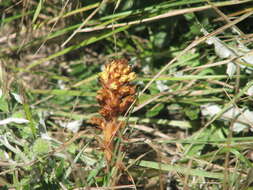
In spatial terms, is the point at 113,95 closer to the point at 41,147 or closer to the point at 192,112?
the point at 41,147

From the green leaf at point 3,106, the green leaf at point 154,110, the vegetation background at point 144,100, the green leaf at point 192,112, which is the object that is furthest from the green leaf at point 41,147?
the green leaf at point 192,112

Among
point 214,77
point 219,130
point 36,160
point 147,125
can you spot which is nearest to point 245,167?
point 219,130

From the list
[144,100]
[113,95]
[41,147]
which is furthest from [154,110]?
[41,147]

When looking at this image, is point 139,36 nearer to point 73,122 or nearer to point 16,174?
point 73,122

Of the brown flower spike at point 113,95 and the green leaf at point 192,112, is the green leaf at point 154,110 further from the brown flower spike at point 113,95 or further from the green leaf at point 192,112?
the brown flower spike at point 113,95

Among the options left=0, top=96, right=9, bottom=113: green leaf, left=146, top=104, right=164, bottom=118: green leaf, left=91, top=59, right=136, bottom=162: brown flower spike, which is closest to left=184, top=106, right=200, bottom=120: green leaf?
left=146, top=104, right=164, bottom=118: green leaf

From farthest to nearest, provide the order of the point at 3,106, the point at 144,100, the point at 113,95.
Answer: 1. the point at 144,100
2. the point at 3,106
3. the point at 113,95
